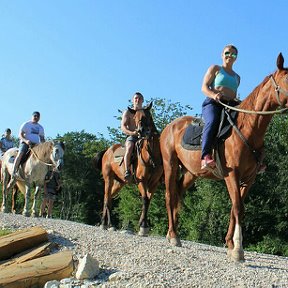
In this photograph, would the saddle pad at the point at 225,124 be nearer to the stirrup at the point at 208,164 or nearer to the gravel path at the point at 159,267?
the stirrup at the point at 208,164

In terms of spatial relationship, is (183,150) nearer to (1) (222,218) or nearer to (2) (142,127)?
(2) (142,127)

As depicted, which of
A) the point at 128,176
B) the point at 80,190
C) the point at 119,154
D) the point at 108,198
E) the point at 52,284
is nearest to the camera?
the point at 52,284

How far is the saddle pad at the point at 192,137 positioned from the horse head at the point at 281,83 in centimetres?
191

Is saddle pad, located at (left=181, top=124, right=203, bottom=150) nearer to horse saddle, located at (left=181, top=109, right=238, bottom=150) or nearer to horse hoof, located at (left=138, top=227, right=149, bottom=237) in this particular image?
horse saddle, located at (left=181, top=109, right=238, bottom=150)

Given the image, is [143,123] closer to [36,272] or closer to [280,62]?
[280,62]

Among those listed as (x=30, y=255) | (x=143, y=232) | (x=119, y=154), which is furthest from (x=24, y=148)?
(x=30, y=255)

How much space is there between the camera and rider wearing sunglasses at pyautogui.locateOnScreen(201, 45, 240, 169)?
343 inches

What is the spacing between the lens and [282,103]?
26.7ft

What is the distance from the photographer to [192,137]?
9.84 m

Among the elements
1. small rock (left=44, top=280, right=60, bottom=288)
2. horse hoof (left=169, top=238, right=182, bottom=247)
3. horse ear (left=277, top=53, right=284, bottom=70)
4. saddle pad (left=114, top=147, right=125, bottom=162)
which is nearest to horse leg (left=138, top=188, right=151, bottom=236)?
saddle pad (left=114, top=147, right=125, bottom=162)

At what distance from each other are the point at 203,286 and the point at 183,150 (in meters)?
3.70

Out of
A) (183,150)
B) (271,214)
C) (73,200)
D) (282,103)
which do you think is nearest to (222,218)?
(271,214)

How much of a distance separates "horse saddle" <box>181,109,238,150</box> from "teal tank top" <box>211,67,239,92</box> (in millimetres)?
593

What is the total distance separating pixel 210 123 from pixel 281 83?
136 cm
